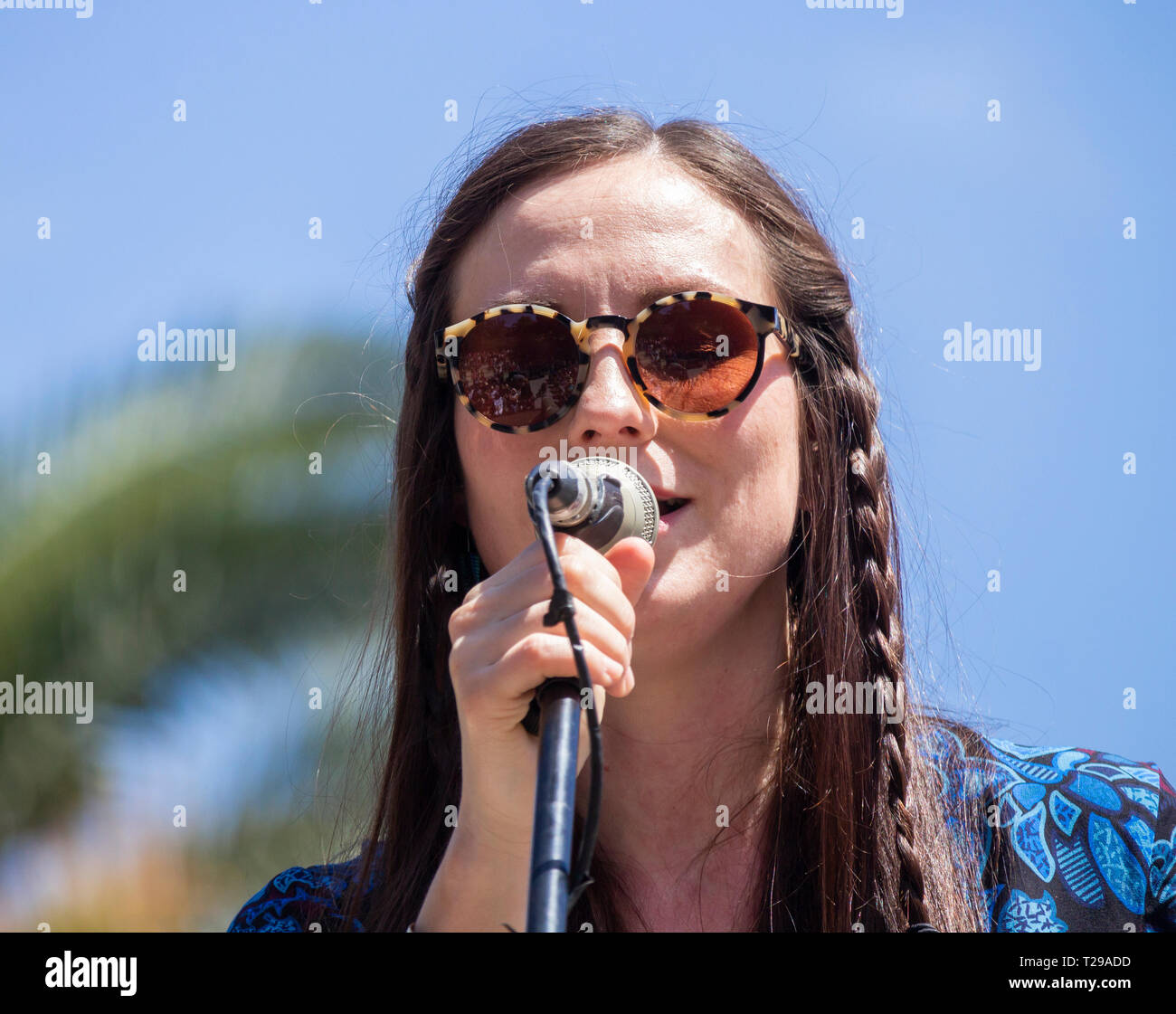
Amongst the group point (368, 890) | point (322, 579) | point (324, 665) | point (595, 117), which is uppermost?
point (595, 117)

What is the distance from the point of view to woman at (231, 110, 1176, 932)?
2201 millimetres

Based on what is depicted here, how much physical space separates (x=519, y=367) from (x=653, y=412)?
0.29 meters

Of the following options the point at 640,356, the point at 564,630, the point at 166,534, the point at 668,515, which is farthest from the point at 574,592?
the point at 166,534

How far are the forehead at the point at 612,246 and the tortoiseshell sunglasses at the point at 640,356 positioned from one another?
0.19ft

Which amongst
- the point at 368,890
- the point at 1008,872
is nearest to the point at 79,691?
the point at 368,890

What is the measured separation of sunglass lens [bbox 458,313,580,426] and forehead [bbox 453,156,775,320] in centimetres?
8

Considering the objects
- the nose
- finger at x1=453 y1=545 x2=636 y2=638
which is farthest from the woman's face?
finger at x1=453 y1=545 x2=636 y2=638

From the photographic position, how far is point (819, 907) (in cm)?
219

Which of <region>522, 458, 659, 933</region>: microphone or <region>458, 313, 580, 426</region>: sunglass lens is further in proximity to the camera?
<region>458, 313, 580, 426</region>: sunglass lens

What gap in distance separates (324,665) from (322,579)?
1.63 feet

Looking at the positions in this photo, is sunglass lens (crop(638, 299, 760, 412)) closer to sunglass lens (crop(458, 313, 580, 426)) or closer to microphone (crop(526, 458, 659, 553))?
sunglass lens (crop(458, 313, 580, 426))

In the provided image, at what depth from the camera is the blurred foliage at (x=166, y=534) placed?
6.33m

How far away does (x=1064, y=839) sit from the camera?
225cm
